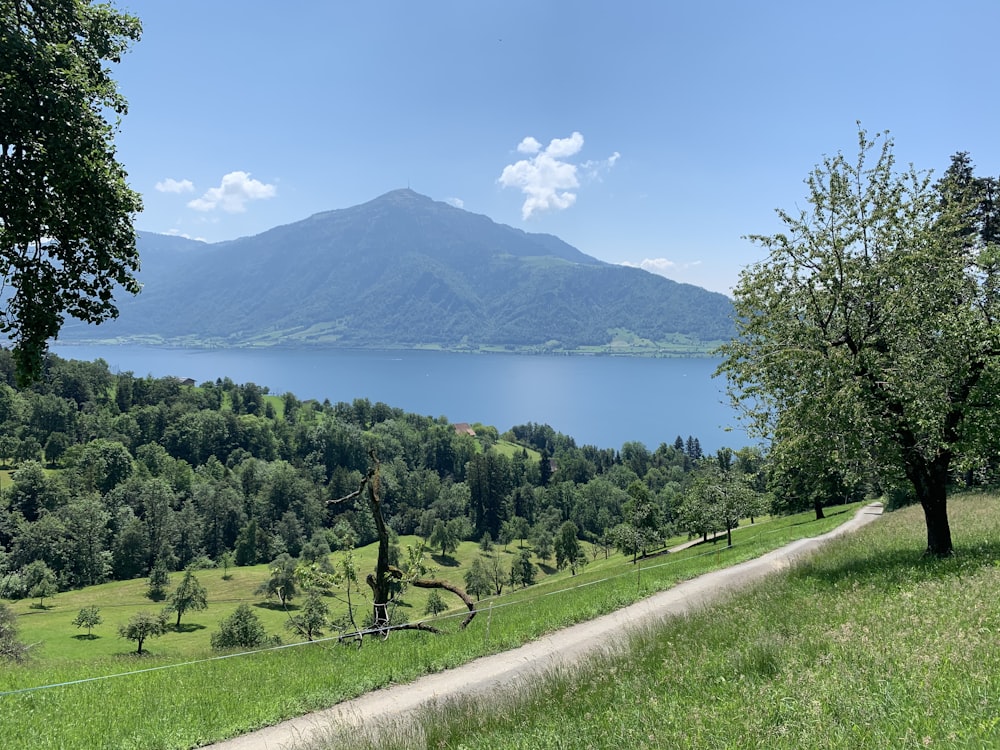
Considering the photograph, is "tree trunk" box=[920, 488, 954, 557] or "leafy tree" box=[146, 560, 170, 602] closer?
"tree trunk" box=[920, 488, 954, 557]

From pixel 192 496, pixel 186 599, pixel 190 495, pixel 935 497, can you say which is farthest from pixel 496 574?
pixel 935 497

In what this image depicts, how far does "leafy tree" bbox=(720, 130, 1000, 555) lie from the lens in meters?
14.0

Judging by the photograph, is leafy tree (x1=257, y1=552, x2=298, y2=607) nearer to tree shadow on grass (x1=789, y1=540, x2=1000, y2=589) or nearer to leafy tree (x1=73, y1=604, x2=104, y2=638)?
leafy tree (x1=73, y1=604, x2=104, y2=638)

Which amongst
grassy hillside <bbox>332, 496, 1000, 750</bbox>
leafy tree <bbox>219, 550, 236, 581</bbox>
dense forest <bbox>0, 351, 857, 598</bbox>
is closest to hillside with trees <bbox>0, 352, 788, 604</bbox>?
dense forest <bbox>0, 351, 857, 598</bbox>

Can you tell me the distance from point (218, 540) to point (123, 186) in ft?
547

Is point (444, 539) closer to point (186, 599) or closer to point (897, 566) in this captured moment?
point (186, 599)

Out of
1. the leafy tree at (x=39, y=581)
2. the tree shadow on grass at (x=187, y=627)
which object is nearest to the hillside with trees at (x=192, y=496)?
the leafy tree at (x=39, y=581)

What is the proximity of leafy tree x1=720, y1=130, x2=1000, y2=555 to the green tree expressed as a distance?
1662cm

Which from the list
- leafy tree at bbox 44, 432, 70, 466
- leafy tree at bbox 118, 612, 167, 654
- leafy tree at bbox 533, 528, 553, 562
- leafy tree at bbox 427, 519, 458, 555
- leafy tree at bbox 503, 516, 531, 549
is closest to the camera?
leafy tree at bbox 118, 612, 167, 654

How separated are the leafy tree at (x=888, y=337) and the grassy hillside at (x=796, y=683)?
3.23m

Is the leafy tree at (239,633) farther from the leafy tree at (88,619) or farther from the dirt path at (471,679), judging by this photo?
the dirt path at (471,679)

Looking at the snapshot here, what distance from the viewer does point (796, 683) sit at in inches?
262

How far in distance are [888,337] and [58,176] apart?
757 inches

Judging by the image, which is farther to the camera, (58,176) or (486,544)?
(486,544)
